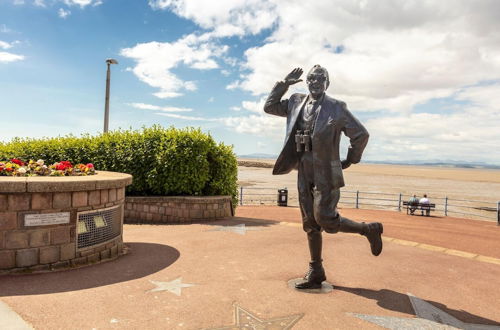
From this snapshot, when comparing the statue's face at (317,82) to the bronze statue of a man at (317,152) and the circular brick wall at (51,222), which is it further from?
the circular brick wall at (51,222)

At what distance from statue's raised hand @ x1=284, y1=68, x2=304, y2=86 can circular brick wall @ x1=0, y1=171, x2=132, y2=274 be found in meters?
3.27

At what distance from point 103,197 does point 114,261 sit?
1075mm

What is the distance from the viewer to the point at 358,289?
443cm

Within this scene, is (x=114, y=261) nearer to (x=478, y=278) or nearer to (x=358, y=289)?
(x=358, y=289)

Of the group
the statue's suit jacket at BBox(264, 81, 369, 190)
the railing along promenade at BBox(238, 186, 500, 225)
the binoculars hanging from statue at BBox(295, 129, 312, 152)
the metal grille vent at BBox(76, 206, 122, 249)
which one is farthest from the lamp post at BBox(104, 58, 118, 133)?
the statue's suit jacket at BBox(264, 81, 369, 190)

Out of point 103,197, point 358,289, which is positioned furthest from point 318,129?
point 103,197

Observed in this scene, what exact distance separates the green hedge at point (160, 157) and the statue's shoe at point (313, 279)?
585 cm

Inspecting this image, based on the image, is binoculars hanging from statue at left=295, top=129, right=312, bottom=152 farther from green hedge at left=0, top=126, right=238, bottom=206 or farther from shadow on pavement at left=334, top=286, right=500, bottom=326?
green hedge at left=0, top=126, right=238, bottom=206

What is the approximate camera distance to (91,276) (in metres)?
4.62

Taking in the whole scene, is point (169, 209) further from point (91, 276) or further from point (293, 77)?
point (293, 77)

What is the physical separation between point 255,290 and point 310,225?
1103 millimetres

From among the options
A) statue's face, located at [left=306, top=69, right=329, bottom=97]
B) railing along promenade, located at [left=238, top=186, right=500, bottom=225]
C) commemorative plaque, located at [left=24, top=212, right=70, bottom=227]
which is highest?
statue's face, located at [left=306, top=69, right=329, bottom=97]

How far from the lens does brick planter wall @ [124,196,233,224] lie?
9367 millimetres

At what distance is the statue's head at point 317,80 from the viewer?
4.23 metres
